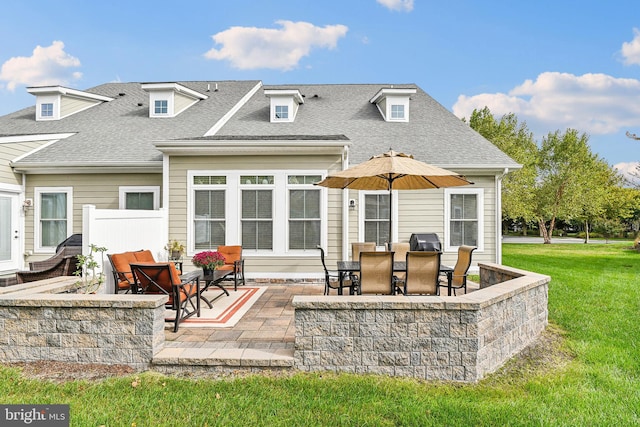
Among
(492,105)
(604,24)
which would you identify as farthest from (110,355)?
(492,105)

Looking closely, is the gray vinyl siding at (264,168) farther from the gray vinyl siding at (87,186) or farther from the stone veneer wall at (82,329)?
the stone veneer wall at (82,329)

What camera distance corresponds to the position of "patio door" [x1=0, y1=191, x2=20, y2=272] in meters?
9.75

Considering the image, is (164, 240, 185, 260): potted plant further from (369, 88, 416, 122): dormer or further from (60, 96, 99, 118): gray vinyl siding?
(60, 96, 99, 118): gray vinyl siding

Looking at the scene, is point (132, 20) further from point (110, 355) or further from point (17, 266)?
point (110, 355)

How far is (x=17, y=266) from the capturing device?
33.2ft

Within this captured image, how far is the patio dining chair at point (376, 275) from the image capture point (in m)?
5.23

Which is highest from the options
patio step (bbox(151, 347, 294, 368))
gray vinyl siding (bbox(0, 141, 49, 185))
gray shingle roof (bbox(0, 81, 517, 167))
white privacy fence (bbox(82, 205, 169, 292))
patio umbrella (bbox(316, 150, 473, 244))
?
gray shingle roof (bbox(0, 81, 517, 167))

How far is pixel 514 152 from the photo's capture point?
26.3 metres

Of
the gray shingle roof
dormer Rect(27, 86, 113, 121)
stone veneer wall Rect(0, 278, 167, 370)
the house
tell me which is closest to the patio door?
the house

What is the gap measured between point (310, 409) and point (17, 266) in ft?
34.8

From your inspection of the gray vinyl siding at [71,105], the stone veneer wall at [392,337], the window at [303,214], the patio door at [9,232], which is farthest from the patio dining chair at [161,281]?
the gray vinyl siding at [71,105]

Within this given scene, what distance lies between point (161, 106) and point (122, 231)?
710 centimetres

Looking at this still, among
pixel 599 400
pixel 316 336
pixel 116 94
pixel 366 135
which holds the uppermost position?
pixel 116 94

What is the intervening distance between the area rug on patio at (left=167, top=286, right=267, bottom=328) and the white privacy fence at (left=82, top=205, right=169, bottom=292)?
1716 mm
